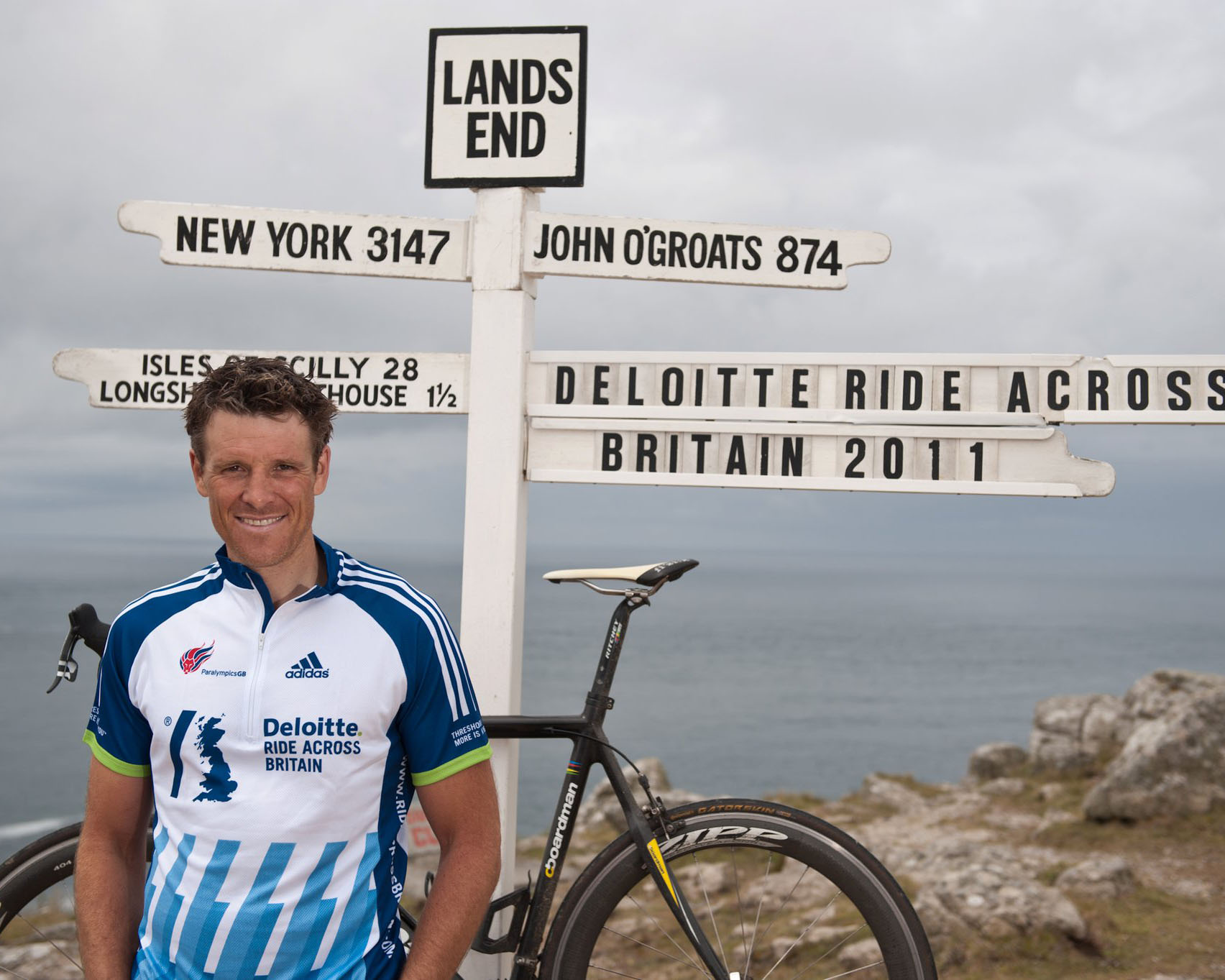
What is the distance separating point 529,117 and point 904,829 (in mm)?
6183

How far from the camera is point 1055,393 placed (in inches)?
140

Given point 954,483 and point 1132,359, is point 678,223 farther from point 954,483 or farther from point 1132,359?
point 1132,359

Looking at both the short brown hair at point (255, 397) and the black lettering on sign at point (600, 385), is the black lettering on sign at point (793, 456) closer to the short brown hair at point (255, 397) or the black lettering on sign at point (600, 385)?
the black lettering on sign at point (600, 385)

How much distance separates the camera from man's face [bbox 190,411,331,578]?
6.39ft

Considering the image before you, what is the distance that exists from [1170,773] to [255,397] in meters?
6.36

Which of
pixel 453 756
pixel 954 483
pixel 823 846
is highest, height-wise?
pixel 954 483

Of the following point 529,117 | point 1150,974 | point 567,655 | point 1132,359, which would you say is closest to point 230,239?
point 529,117

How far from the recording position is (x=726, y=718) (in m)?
131

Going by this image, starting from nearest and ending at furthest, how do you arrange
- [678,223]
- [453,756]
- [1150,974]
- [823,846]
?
[453,756]
[823,846]
[678,223]
[1150,974]

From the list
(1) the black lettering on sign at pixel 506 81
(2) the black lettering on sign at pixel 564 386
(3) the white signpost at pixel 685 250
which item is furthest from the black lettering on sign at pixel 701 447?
(1) the black lettering on sign at pixel 506 81

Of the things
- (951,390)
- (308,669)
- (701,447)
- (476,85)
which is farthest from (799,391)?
(308,669)

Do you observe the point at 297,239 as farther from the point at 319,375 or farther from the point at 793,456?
the point at 793,456

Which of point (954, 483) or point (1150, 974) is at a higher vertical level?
point (954, 483)

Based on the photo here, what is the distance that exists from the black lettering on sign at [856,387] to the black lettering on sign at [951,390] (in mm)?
295
